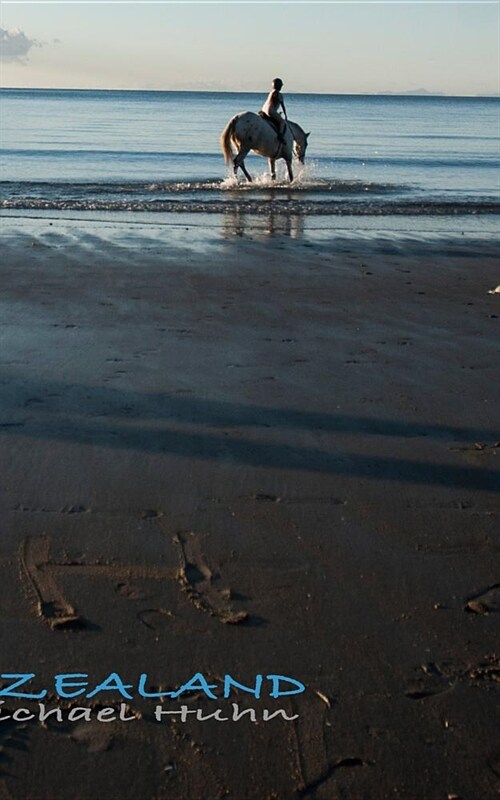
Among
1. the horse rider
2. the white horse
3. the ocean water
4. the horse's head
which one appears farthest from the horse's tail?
the horse's head

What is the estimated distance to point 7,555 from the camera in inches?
136

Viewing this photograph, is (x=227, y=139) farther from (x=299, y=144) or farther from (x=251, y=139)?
(x=299, y=144)

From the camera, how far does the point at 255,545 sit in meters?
3.61

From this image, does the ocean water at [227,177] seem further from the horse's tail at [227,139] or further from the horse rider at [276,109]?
the horse rider at [276,109]

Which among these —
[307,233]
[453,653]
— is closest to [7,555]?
[453,653]

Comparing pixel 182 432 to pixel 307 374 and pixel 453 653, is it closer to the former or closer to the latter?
pixel 307 374

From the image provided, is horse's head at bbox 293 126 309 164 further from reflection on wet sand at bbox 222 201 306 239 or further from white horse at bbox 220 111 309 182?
reflection on wet sand at bbox 222 201 306 239

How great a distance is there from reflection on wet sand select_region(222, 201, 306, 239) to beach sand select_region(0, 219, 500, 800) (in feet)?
17.2

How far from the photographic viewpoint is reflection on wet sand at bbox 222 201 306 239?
40.7ft

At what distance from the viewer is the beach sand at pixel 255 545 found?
250cm

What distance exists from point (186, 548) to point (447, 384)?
8.47 feet

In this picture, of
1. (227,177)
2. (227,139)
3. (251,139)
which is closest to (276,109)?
(251,139)

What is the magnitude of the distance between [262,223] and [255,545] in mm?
10368

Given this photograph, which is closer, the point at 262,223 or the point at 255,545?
the point at 255,545
